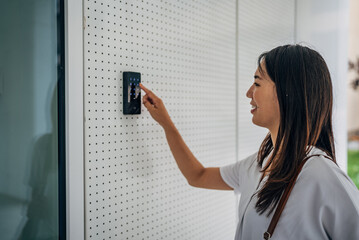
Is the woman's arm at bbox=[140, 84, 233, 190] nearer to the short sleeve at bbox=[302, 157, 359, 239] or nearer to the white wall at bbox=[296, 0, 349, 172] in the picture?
the short sleeve at bbox=[302, 157, 359, 239]

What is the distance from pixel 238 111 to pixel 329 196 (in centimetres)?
104

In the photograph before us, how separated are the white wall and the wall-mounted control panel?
1.85 meters

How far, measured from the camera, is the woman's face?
4.06 ft

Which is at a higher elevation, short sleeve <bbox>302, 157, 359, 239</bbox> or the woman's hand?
the woman's hand

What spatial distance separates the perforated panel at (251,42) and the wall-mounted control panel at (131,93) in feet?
2.97

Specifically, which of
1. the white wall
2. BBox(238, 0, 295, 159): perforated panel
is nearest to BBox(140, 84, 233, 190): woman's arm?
BBox(238, 0, 295, 159): perforated panel

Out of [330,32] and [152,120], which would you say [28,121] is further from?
[330,32]

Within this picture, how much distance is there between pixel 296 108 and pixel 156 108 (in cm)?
61

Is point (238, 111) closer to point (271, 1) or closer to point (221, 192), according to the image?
point (221, 192)

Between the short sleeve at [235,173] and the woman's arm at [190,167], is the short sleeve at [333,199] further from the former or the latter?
the woman's arm at [190,167]

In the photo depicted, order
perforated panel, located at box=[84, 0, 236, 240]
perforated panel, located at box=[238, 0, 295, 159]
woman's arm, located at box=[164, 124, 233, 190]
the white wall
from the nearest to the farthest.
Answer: perforated panel, located at box=[84, 0, 236, 240] → woman's arm, located at box=[164, 124, 233, 190] → perforated panel, located at box=[238, 0, 295, 159] → the white wall

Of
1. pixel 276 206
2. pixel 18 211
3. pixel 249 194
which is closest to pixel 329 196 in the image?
pixel 276 206

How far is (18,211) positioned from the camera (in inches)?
41.5

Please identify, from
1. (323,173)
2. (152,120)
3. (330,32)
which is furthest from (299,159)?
(330,32)
